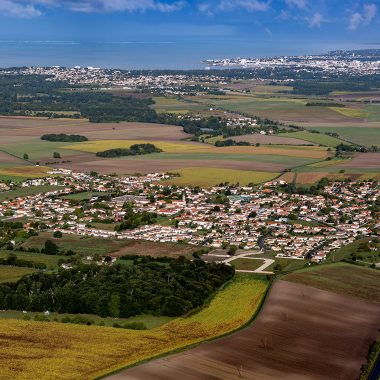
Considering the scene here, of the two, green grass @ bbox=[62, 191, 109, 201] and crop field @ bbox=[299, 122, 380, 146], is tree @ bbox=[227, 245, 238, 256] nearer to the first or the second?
green grass @ bbox=[62, 191, 109, 201]

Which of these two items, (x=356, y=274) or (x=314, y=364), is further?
(x=356, y=274)

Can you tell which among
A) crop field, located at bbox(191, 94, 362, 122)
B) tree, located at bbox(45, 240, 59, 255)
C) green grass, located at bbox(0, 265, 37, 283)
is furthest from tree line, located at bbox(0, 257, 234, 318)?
crop field, located at bbox(191, 94, 362, 122)

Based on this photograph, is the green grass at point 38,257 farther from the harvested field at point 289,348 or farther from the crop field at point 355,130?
the crop field at point 355,130

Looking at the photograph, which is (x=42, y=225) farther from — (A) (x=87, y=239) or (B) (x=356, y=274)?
(B) (x=356, y=274)

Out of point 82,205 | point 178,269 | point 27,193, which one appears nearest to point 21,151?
point 27,193

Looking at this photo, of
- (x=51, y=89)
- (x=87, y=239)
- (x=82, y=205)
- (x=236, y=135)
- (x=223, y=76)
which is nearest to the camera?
(x=87, y=239)

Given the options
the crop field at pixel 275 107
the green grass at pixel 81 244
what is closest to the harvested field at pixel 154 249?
the green grass at pixel 81 244
